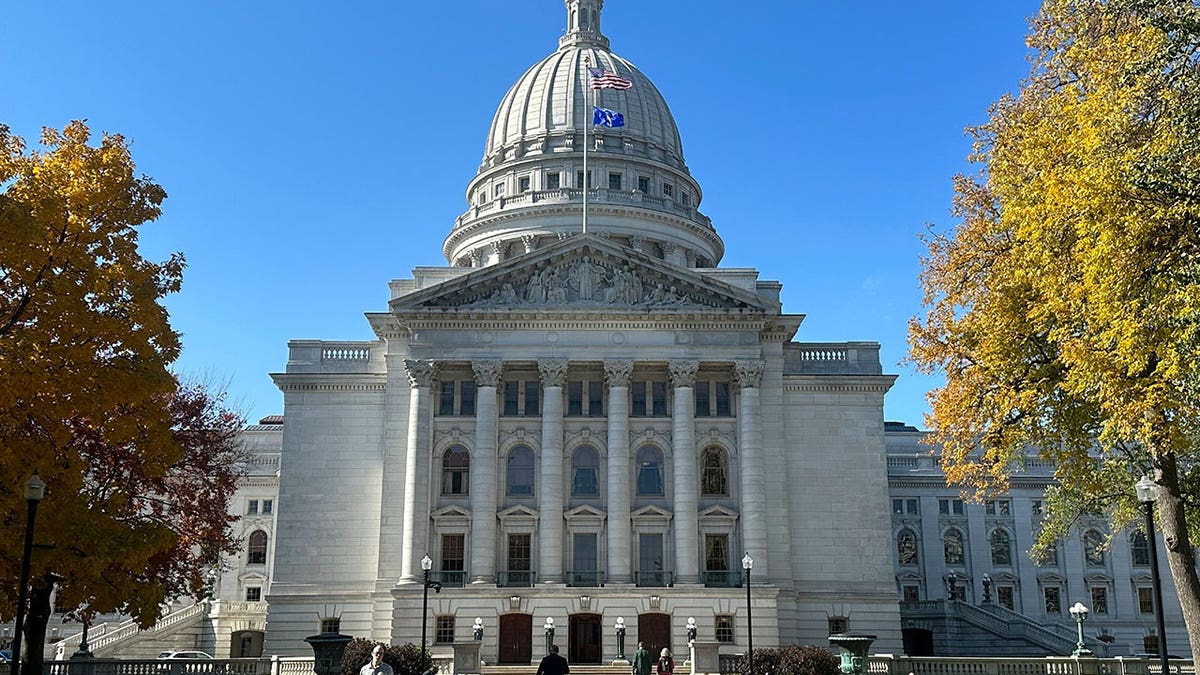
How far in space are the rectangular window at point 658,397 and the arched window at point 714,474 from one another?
3.03 m

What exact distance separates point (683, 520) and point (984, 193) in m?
25.4

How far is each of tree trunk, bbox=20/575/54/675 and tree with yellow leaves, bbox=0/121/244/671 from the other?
5cm

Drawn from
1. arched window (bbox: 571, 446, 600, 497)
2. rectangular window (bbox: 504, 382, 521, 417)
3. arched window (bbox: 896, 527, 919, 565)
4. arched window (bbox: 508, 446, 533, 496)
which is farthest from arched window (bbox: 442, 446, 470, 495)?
arched window (bbox: 896, 527, 919, 565)

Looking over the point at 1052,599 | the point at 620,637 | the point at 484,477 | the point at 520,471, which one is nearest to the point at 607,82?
the point at 520,471

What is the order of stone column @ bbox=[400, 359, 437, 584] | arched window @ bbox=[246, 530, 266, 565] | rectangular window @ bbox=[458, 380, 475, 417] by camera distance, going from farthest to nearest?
arched window @ bbox=[246, 530, 266, 565] → rectangular window @ bbox=[458, 380, 475, 417] → stone column @ bbox=[400, 359, 437, 584]

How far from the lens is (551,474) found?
53.4m

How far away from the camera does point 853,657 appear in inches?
1433

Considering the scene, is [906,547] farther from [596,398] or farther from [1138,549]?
[596,398]

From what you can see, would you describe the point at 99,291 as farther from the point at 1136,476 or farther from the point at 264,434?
the point at 264,434

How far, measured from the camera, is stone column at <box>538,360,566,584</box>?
52375 millimetres

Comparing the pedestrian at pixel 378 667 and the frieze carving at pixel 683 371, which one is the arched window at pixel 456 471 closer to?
the frieze carving at pixel 683 371

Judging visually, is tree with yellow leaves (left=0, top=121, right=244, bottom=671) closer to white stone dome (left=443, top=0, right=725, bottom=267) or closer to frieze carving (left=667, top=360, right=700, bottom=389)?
frieze carving (left=667, top=360, right=700, bottom=389)

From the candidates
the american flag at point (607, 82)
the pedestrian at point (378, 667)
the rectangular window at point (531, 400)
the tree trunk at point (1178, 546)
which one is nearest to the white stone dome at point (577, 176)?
the american flag at point (607, 82)

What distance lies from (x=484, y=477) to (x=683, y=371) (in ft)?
36.2
